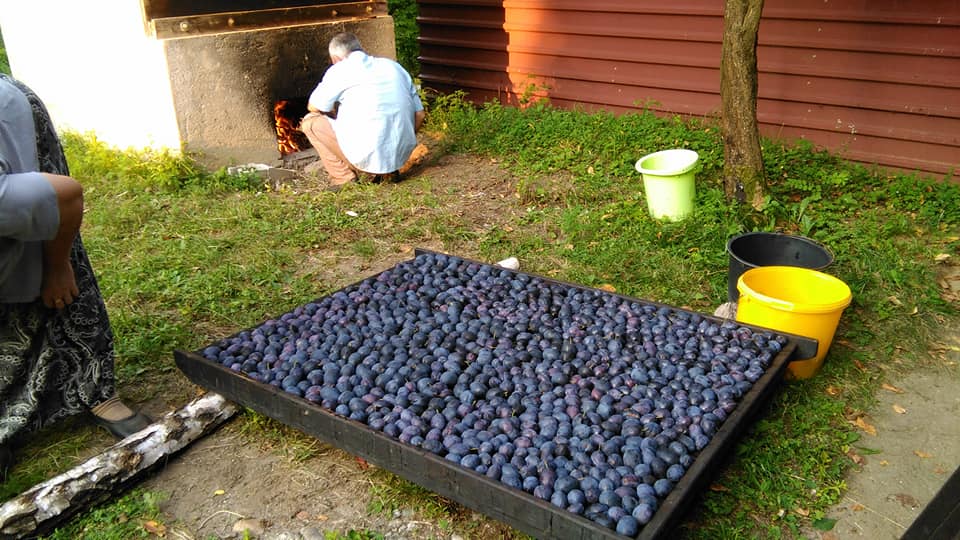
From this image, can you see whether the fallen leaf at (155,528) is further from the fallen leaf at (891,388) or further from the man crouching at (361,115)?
the man crouching at (361,115)

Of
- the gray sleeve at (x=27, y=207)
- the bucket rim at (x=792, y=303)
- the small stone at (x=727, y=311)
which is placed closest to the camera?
the gray sleeve at (x=27, y=207)

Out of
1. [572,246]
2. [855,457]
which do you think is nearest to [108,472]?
[855,457]

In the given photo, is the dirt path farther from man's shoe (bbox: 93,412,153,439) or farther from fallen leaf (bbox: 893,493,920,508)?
→ man's shoe (bbox: 93,412,153,439)

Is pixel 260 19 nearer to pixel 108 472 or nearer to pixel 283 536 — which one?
pixel 108 472

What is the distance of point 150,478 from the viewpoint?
2699 mm

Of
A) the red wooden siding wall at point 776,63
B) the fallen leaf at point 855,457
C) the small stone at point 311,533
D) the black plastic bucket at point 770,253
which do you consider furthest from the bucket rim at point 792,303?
the red wooden siding wall at point 776,63

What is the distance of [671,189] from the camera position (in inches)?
185

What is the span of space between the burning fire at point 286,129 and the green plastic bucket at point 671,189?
3345 mm

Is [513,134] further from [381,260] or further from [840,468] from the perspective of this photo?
[840,468]

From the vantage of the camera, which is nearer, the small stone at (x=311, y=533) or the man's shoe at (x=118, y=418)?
the small stone at (x=311, y=533)

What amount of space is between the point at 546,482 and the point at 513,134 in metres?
4.77

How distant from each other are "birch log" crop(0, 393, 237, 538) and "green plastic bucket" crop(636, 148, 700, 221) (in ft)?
9.77

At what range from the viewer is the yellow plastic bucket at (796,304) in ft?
10.1

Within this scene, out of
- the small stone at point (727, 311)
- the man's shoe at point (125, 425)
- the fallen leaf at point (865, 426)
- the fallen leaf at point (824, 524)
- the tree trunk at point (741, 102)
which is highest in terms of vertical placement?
the tree trunk at point (741, 102)
